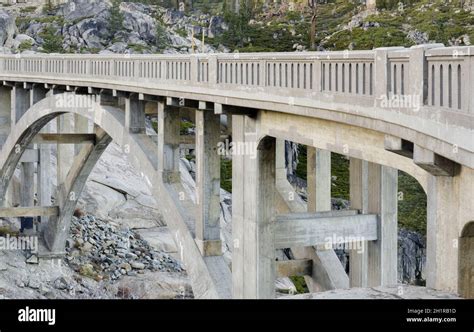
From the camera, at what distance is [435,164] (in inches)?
387

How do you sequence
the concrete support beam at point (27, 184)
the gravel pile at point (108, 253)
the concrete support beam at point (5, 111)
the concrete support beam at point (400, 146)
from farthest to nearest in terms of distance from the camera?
the concrete support beam at point (27, 184) → the gravel pile at point (108, 253) → the concrete support beam at point (5, 111) → the concrete support beam at point (400, 146)

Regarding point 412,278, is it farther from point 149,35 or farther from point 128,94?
point 149,35

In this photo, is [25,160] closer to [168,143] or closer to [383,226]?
[168,143]

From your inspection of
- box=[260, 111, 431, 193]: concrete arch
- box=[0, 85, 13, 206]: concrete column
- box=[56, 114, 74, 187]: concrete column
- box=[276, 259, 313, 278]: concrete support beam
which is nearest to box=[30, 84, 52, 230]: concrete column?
box=[56, 114, 74, 187]: concrete column

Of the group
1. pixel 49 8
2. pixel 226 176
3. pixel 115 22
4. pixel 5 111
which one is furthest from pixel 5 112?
pixel 49 8

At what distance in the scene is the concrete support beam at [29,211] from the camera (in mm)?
34312

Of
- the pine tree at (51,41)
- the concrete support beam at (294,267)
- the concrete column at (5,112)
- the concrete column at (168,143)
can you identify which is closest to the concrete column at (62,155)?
the concrete column at (5,112)

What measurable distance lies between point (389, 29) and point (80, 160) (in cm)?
6816

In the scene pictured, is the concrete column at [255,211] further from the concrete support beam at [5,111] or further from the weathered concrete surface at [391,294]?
the concrete support beam at [5,111]

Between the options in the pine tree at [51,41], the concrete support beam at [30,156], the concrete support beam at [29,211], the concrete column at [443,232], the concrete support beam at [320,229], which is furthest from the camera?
the pine tree at [51,41]

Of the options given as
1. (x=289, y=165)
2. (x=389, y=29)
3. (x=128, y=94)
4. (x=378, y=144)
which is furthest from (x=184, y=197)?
(x=389, y=29)

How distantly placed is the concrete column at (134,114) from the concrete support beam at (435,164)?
13.7 meters
